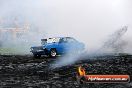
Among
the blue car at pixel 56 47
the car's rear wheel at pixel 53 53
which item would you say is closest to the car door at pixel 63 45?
the blue car at pixel 56 47

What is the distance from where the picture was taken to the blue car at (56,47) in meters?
37.6

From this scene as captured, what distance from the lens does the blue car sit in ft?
123

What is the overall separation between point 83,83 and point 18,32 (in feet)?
285

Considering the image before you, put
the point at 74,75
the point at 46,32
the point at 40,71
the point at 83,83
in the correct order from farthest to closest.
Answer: the point at 46,32, the point at 40,71, the point at 74,75, the point at 83,83

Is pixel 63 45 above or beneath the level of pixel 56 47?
above

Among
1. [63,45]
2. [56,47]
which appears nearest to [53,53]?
[56,47]

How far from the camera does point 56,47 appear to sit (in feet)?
125

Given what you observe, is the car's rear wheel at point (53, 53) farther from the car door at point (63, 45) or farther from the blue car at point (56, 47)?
the car door at point (63, 45)

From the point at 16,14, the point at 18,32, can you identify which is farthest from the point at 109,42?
the point at 18,32

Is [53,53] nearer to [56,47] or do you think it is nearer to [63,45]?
[56,47]

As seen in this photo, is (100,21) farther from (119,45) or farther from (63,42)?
(63,42)

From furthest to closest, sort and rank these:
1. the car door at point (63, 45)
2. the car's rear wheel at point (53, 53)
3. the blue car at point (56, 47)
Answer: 1. the car door at point (63, 45)
2. the car's rear wheel at point (53, 53)
3. the blue car at point (56, 47)

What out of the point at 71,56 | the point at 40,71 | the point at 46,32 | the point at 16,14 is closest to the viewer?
the point at 40,71

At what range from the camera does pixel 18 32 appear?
105188mm
